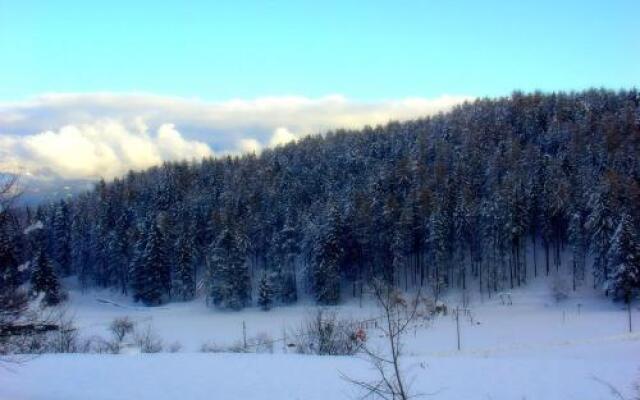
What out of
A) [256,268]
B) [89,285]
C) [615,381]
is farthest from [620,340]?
[89,285]

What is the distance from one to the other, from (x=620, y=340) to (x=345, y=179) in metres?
64.3

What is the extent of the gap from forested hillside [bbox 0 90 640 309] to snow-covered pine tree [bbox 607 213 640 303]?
152 millimetres

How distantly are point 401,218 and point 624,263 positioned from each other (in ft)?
90.1

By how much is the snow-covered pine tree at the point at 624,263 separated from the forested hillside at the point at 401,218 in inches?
6.0

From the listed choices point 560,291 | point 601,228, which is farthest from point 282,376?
point 601,228

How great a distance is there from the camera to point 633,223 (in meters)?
67.2

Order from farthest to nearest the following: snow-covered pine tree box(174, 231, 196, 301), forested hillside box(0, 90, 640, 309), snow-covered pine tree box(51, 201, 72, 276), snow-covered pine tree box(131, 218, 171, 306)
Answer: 1. snow-covered pine tree box(51, 201, 72, 276)
2. snow-covered pine tree box(174, 231, 196, 301)
3. snow-covered pine tree box(131, 218, 171, 306)
4. forested hillside box(0, 90, 640, 309)

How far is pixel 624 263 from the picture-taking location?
6306cm

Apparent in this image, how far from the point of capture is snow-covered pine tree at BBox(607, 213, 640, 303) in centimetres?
6256

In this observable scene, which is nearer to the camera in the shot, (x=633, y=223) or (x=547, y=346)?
(x=547, y=346)

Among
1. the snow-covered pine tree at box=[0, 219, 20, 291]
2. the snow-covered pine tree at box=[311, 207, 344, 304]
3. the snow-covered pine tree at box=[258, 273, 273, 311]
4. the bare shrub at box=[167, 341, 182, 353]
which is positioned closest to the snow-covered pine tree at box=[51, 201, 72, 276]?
the snow-covered pine tree at box=[258, 273, 273, 311]

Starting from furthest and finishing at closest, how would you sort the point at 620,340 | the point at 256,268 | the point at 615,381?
the point at 256,268 < the point at 620,340 < the point at 615,381

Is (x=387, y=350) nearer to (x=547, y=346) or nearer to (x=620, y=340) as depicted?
(x=547, y=346)

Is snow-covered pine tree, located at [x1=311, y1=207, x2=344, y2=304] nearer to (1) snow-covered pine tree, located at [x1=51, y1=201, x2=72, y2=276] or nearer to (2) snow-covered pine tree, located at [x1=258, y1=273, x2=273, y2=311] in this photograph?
(2) snow-covered pine tree, located at [x1=258, y1=273, x2=273, y2=311]
